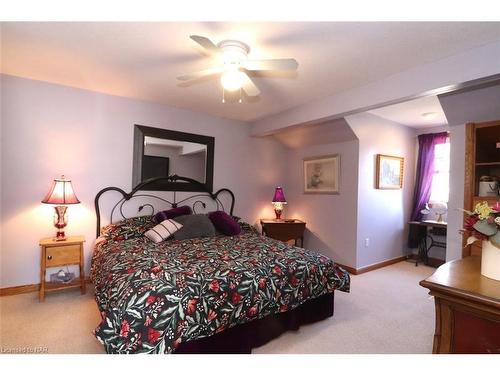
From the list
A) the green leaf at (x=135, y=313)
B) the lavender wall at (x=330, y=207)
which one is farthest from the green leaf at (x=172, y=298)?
the lavender wall at (x=330, y=207)

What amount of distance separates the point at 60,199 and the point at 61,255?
606 millimetres

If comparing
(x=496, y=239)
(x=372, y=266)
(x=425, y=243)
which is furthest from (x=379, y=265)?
(x=496, y=239)

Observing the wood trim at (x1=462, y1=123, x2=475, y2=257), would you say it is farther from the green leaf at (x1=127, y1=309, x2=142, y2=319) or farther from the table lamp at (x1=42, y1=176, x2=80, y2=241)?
the table lamp at (x1=42, y1=176, x2=80, y2=241)

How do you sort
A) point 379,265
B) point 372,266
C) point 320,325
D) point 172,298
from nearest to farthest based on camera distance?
point 172,298 < point 320,325 < point 372,266 < point 379,265

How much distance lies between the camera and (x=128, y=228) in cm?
304

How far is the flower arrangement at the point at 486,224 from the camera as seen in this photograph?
1.28m

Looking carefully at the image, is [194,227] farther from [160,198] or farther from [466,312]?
[466,312]

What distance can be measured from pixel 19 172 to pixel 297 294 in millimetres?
3192

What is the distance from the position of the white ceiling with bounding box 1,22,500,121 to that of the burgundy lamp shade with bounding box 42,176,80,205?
1.16m

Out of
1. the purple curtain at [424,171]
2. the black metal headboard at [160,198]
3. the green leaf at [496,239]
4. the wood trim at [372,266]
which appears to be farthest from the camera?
the purple curtain at [424,171]

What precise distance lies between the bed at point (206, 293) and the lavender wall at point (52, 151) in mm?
844

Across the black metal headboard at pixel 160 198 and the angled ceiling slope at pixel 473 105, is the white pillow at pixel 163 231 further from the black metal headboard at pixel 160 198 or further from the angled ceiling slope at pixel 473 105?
the angled ceiling slope at pixel 473 105

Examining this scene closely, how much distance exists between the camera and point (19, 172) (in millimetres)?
2816

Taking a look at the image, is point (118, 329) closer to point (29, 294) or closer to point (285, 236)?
point (29, 294)
